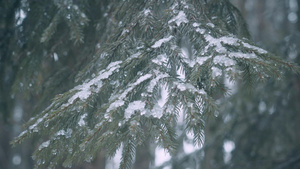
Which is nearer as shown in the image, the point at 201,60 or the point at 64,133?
the point at 201,60

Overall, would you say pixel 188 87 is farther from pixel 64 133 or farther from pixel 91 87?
pixel 64 133

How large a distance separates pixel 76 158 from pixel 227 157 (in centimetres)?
289

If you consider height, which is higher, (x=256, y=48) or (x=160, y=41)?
(x=160, y=41)

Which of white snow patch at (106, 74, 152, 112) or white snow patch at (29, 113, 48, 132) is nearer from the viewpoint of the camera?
white snow patch at (106, 74, 152, 112)

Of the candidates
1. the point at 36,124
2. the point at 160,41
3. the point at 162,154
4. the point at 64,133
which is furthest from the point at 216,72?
the point at 162,154

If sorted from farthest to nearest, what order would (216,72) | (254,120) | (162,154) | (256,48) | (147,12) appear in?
(254,120) < (162,154) < (147,12) < (256,48) < (216,72)

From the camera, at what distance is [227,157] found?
347 centimetres

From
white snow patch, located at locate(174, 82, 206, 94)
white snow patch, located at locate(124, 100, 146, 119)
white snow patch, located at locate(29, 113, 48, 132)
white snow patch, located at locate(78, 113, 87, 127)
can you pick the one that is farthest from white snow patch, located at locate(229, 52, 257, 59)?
white snow patch, located at locate(29, 113, 48, 132)

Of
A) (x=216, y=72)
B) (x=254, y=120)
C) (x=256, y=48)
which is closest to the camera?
(x=216, y=72)

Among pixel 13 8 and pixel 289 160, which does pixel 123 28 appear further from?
pixel 289 160

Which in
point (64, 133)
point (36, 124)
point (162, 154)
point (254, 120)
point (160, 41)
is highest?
point (160, 41)

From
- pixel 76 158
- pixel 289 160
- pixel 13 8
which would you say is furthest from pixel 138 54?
pixel 289 160

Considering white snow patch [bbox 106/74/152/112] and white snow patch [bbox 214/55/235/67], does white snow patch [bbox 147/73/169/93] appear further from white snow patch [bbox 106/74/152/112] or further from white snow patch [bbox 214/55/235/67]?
white snow patch [bbox 214/55/235/67]

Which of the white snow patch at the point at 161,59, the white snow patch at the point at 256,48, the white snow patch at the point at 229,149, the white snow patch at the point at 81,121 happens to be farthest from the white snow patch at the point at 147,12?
the white snow patch at the point at 229,149
